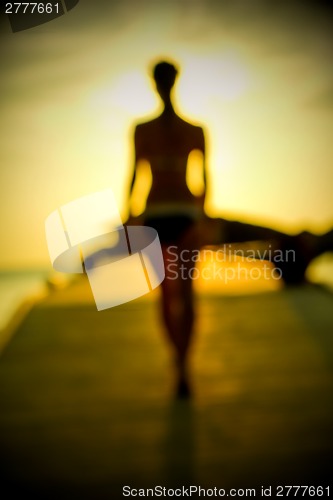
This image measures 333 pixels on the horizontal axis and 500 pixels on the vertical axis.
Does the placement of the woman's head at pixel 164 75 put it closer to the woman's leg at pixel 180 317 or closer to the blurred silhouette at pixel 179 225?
the blurred silhouette at pixel 179 225

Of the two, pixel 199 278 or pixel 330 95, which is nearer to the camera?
pixel 199 278

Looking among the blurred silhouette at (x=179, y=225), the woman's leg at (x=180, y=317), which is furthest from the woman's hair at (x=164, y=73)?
the woman's leg at (x=180, y=317)

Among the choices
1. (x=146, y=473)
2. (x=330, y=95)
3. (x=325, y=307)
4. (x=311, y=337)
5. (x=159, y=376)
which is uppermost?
(x=330, y=95)

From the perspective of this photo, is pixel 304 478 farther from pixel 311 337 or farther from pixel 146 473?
pixel 311 337

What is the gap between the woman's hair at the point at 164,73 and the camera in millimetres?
1529

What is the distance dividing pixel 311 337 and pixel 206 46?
6.50 ft

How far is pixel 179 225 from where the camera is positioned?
1435mm

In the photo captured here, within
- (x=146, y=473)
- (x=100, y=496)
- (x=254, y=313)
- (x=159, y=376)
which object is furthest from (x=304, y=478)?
(x=254, y=313)

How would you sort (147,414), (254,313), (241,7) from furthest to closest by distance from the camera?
(254,313) → (241,7) → (147,414)

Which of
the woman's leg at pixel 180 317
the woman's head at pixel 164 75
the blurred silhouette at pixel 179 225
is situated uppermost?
the woman's head at pixel 164 75

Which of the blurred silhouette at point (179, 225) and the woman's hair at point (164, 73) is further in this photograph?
the woman's hair at point (164, 73)

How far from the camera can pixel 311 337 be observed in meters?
2.36

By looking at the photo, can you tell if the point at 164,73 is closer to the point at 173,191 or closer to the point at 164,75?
the point at 164,75

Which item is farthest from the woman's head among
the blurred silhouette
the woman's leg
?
the woman's leg
